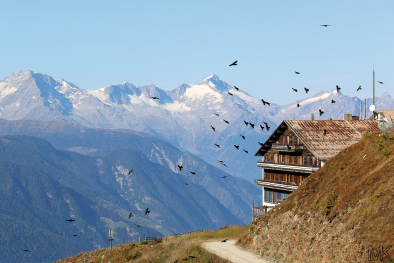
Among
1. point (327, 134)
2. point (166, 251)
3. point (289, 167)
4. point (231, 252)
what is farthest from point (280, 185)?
point (231, 252)

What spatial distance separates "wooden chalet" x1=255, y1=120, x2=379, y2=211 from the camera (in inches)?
2436

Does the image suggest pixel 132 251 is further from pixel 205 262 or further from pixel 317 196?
pixel 317 196

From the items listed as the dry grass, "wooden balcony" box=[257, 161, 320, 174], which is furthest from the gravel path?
"wooden balcony" box=[257, 161, 320, 174]

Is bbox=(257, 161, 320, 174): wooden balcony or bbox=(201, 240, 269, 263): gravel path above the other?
bbox=(257, 161, 320, 174): wooden balcony

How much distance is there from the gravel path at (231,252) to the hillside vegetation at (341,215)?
947 mm

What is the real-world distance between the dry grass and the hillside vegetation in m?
4.60

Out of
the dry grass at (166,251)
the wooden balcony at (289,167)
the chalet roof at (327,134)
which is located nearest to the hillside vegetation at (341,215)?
the dry grass at (166,251)

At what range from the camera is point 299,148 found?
64375 millimetres

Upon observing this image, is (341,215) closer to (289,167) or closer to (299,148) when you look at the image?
(299,148)

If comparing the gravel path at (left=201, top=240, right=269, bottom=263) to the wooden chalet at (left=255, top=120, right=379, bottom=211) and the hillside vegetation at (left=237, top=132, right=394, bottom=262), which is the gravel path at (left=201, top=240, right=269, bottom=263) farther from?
the wooden chalet at (left=255, top=120, right=379, bottom=211)

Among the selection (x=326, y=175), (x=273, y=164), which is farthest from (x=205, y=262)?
(x=273, y=164)

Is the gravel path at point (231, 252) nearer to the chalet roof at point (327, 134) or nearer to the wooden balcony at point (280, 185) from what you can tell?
the chalet roof at point (327, 134)

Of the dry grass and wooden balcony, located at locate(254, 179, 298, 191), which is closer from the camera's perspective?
the dry grass

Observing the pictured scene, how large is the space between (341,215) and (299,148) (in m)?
32.1
